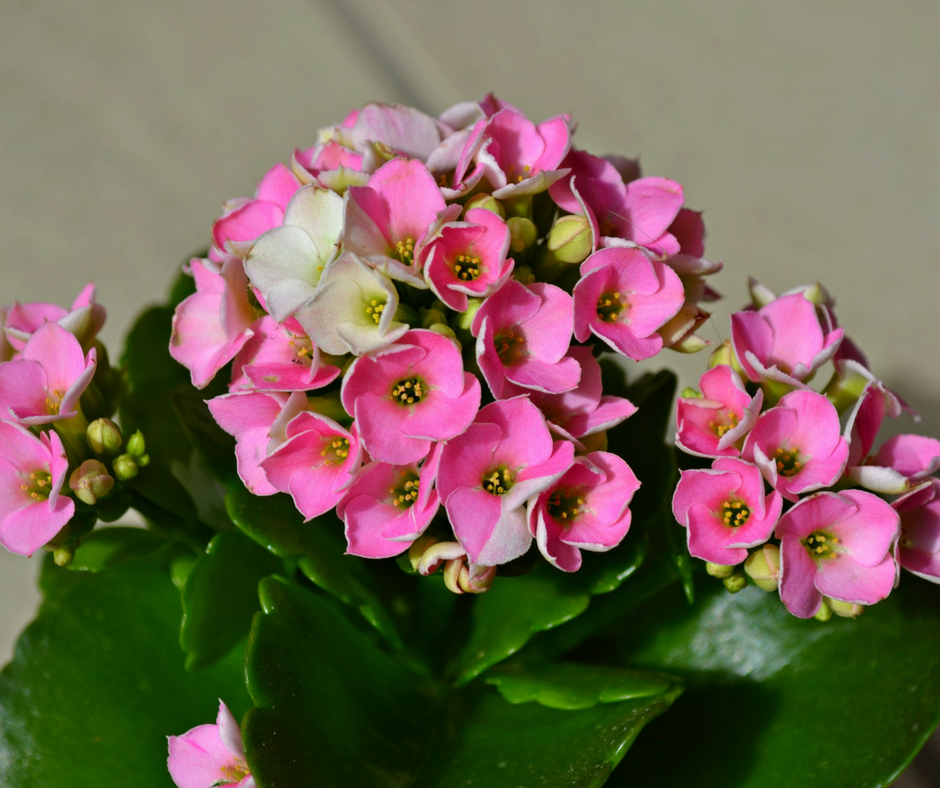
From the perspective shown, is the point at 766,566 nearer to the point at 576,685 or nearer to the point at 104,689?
the point at 576,685

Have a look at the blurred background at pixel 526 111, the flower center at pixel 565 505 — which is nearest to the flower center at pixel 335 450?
the flower center at pixel 565 505

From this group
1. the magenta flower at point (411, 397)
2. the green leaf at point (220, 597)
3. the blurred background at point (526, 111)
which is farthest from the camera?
the blurred background at point (526, 111)

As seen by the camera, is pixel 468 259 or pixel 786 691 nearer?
pixel 468 259

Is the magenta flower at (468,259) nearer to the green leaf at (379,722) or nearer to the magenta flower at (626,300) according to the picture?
the magenta flower at (626,300)

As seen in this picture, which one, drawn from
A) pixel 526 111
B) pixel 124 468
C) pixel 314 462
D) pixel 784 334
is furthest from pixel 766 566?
pixel 526 111

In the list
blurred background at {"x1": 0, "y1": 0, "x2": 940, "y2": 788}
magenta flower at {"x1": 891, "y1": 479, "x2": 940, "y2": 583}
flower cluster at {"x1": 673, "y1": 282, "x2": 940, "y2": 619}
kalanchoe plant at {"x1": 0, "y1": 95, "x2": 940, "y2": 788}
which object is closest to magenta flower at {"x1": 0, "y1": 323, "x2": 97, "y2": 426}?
kalanchoe plant at {"x1": 0, "y1": 95, "x2": 940, "y2": 788}

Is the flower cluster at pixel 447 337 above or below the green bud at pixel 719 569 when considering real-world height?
above

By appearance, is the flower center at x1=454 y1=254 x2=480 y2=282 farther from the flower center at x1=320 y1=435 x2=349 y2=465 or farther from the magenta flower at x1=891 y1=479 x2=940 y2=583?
the magenta flower at x1=891 y1=479 x2=940 y2=583
